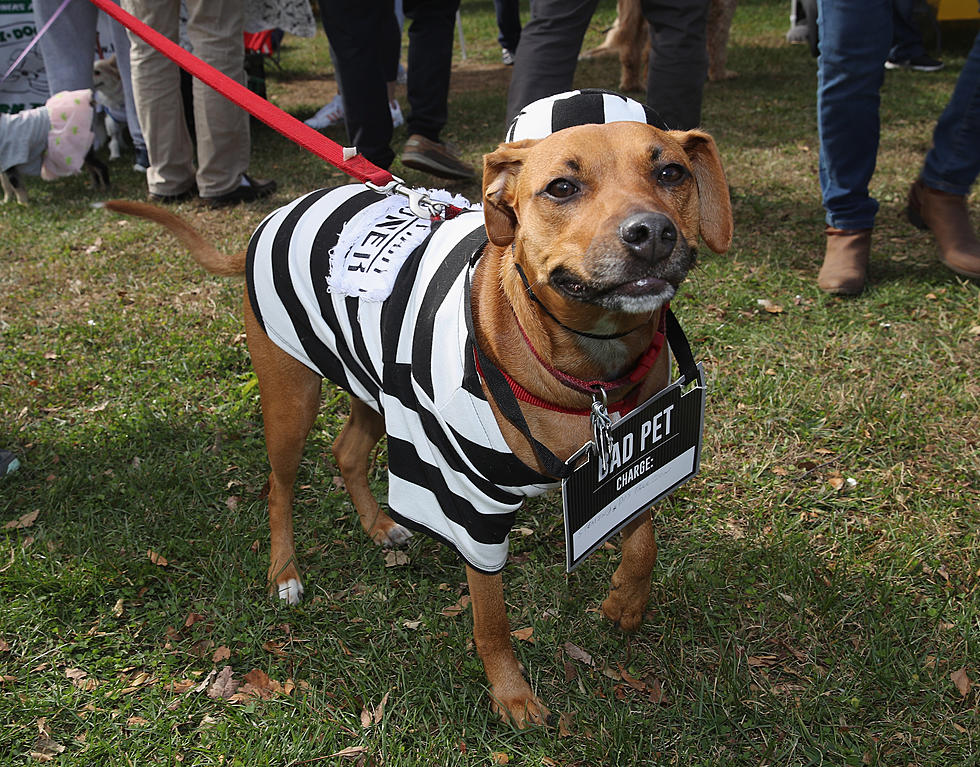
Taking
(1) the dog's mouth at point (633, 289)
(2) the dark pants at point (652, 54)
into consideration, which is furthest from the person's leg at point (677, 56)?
(1) the dog's mouth at point (633, 289)

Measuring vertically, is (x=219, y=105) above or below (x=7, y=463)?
above

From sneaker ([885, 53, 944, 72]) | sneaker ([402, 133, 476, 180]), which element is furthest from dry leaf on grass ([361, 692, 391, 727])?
sneaker ([885, 53, 944, 72])

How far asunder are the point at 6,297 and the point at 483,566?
4090mm

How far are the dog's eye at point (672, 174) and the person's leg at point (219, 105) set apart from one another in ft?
13.8

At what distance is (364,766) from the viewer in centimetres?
217

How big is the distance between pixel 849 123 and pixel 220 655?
3.53 metres

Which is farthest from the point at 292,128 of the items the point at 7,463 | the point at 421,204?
the point at 7,463

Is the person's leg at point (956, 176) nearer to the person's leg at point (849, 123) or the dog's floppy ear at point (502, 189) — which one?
the person's leg at point (849, 123)

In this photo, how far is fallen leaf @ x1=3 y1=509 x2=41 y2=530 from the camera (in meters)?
3.04

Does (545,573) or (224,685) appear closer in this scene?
(224,685)

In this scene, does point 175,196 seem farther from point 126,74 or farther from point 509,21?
point 509,21

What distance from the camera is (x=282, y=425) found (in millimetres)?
2586

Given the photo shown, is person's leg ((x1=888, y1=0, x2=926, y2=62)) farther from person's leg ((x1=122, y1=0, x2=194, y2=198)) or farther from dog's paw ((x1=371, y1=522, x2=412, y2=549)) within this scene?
dog's paw ((x1=371, y1=522, x2=412, y2=549))

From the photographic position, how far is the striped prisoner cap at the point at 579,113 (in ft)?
6.26
